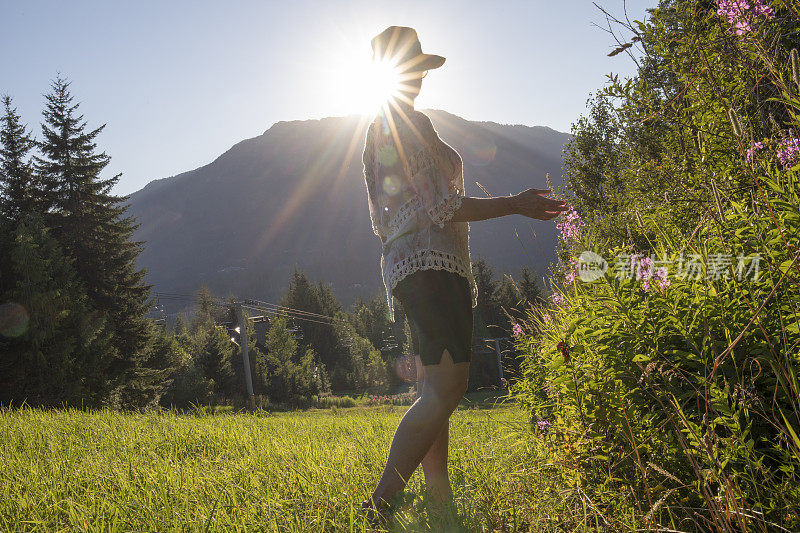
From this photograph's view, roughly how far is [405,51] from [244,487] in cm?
226

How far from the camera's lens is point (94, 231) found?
23.7m

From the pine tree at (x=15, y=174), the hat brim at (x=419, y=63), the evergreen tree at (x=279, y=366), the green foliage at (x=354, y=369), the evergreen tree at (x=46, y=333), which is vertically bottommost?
the green foliage at (x=354, y=369)

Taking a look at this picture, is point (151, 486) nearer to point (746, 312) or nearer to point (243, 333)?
point (746, 312)

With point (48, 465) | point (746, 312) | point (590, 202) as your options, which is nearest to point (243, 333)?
point (590, 202)

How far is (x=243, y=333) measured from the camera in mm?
35031

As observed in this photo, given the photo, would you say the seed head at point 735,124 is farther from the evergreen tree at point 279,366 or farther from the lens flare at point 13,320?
the evergreen tree at point 279,366

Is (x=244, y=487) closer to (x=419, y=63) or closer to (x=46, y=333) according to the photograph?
(x=419, y=63)

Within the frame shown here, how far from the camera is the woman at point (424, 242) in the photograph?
81.4 inches

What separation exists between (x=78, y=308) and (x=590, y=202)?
20.6m

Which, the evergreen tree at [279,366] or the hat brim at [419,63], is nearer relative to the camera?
the hat brim at [419,63]

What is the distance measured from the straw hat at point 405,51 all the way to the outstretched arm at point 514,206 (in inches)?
28.9

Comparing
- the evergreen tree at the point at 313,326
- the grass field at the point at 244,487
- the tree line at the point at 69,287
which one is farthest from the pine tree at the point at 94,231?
the evergreen tree at the point at 313,326

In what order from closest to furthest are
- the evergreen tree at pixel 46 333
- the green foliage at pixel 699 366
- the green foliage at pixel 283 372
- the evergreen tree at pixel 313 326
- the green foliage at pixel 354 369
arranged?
the green foliage at pixel 699 366 < the evergreen tree at pixel 46 333 < the green foliage at pixel 283 372 < the green foliage at pixel 354 369 < the evergreen tree at pixel 313 326

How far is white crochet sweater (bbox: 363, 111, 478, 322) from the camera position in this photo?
7.32 feet
